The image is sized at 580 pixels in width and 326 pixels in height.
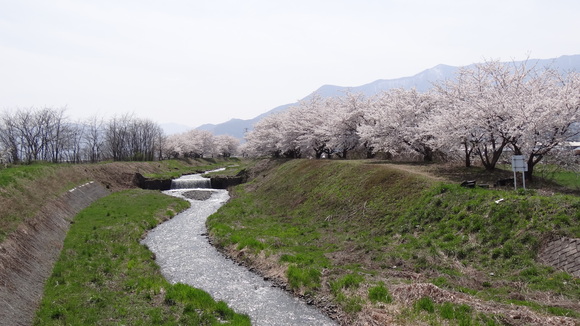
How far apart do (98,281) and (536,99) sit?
2883 cm

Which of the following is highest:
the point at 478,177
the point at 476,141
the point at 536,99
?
the point at 536,99

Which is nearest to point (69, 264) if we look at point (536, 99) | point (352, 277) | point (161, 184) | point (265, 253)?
point (265, 253)

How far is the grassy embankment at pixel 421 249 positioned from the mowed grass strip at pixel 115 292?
5.03 m

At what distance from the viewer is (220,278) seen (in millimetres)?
19281

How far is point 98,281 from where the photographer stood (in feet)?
55.2

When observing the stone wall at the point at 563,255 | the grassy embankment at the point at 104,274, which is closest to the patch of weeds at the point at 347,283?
the grassy embankment at the point at 104,274

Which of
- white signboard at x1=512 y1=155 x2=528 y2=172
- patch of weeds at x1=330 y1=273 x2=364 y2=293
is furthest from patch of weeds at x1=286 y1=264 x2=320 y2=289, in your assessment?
white signboard at x1=512 y1=155 x2=528 y2=172

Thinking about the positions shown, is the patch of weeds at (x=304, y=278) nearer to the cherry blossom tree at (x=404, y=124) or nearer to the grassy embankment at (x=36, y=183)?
the grassy embankment at (x=36, y=183)

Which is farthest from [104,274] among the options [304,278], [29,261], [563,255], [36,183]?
[563,255]

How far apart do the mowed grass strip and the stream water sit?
3.25ft

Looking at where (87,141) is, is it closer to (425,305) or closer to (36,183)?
(36,183)

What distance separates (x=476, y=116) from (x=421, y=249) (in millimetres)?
12802

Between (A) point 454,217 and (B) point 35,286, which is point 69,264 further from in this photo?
(A) point 454,217

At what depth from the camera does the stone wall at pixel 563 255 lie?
43.6 feet
